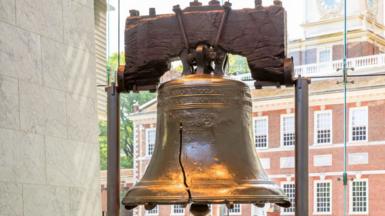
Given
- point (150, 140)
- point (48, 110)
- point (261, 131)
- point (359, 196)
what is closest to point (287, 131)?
point (261, 131)

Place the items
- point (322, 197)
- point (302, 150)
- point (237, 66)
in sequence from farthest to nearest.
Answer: point (322, 197) < point (237, 66) < point (302, 150)

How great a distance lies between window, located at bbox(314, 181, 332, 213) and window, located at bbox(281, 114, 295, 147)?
0.89 feet

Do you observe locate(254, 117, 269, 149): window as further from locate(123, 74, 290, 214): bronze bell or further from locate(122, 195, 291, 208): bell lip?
locate(122, 195, 291, 208): bell lip

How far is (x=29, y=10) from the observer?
268cm

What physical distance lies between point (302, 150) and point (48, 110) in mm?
986

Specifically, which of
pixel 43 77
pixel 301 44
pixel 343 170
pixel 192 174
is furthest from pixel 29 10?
pixel 343 170

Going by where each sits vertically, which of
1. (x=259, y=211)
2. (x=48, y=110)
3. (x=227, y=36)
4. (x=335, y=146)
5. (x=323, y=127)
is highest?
(x=227, y=36)

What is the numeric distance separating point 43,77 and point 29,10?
217 mm

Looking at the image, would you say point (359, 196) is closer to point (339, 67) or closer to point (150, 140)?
point (339, 67)

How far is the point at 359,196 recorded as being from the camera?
4.56 m

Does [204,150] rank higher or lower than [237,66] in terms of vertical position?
lower

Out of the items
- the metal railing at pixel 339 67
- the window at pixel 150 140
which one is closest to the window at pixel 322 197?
the metal railing at pixel 339 67

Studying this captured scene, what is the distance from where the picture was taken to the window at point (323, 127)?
4.57 metres

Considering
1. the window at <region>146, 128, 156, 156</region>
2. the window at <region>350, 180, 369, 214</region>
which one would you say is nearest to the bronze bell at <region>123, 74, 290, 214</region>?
the window at <region>146, 128, 156, 156</region>
